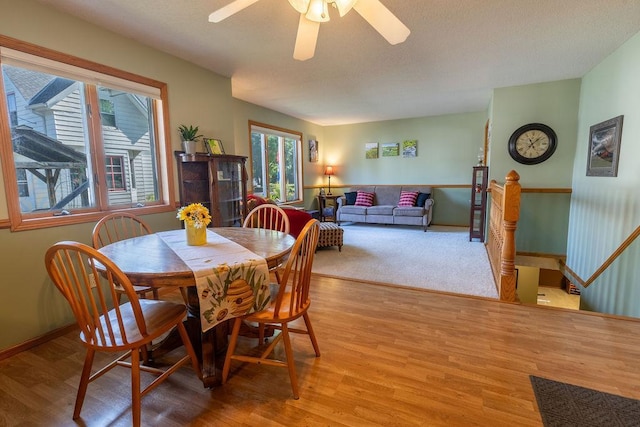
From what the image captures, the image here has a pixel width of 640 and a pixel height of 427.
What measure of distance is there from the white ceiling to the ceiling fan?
620 mm

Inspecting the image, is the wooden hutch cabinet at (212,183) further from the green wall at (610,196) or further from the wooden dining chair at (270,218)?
the green wall at (610,196)

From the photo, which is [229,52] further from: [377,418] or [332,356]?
[377,418]

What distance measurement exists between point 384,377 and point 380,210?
4780mm

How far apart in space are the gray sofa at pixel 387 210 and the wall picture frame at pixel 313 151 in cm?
111

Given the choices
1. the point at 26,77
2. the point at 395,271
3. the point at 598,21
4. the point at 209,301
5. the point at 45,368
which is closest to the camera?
the point at 209,301

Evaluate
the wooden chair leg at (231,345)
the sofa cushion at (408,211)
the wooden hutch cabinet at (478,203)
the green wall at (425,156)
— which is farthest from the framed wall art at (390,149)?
the wooden chair leg at (231,345)

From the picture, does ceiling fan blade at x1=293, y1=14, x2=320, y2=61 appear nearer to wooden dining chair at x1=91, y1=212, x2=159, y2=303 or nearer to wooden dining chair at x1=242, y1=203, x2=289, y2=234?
wooden dining chair at x1=242, y1=203, x2=289, y2=234

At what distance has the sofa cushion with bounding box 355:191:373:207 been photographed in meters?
6.72

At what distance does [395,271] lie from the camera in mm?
3477

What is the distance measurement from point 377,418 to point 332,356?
512 millimetres

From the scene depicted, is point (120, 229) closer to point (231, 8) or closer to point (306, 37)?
point (231, 8)

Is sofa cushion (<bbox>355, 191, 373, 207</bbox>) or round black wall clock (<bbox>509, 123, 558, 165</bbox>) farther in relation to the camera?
sofa cushion (<bbox>355, 191, 373, 207</bbox>)

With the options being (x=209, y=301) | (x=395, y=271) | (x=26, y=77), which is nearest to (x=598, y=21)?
(x=395, y=271)

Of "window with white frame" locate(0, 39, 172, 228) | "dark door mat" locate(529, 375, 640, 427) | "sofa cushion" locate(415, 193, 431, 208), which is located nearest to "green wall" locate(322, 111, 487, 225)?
"sofa cushion" locate(415, 193, 431, 208)
